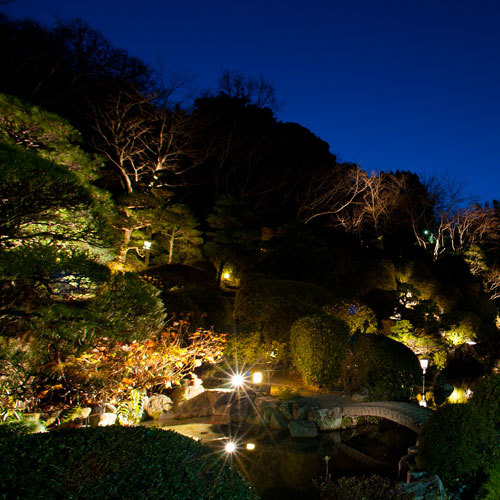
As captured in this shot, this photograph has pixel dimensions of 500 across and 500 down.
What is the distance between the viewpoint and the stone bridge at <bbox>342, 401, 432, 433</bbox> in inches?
265

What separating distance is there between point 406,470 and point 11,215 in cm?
645

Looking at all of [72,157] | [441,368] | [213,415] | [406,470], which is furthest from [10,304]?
[441,368]

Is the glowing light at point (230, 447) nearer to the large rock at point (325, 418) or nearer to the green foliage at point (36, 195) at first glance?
the large rock at point (325, 418)

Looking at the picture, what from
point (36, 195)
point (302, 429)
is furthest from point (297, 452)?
point (36, 195)

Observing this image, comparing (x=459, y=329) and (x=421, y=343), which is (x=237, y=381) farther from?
(x=459, y=329)

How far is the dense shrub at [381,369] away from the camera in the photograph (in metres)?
8.75

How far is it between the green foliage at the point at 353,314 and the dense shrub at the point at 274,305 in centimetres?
38

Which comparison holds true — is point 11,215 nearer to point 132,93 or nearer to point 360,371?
point 360,371

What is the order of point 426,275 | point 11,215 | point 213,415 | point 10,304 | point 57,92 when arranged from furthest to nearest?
point 426,275 < point 57,92 < point 213,415 < point 10,304 < point 11,215

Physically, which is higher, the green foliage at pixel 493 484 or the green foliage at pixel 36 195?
the green foliage at pixel 36 195

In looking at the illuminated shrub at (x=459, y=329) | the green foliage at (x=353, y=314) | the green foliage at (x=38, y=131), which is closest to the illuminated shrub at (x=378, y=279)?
the illuminated shrub at (x=459, y=329)

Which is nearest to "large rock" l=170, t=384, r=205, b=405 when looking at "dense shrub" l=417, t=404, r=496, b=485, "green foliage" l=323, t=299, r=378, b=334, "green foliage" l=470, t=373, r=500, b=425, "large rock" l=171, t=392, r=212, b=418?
"large rock" l=171, t=392, r=212, b=418

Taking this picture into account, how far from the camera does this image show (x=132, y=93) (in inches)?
597

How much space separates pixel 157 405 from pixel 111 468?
5425 millimetres
